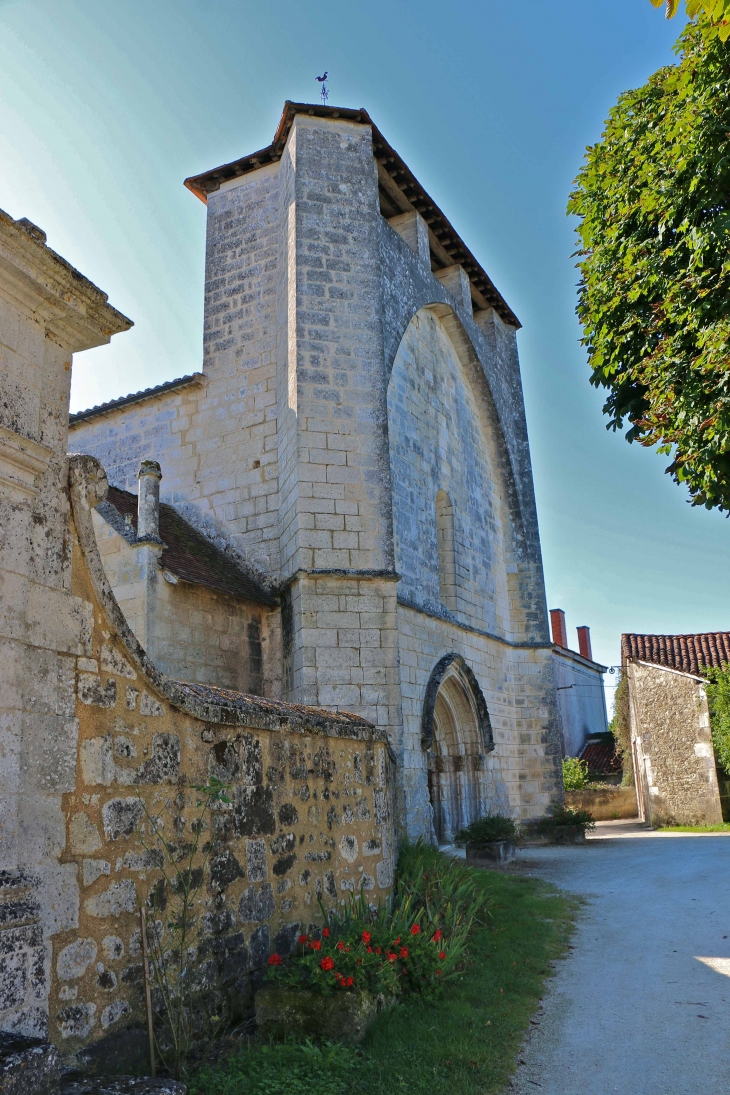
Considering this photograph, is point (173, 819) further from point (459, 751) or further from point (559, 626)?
point (559, 626)

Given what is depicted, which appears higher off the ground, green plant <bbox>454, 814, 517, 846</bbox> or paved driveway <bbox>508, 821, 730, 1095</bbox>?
green plant <bbox>454, 814, 517, 846</bbox>

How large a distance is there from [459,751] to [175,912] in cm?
1059

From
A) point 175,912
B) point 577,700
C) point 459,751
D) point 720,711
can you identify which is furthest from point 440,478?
point 577,700

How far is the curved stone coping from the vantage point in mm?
3285

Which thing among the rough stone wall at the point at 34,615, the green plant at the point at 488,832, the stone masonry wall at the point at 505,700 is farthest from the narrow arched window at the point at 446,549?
the rough stone wall at the point at 34,615

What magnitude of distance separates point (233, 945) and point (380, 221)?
1078 centimetres

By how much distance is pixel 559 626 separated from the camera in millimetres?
29453

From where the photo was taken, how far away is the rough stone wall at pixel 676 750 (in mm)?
15836

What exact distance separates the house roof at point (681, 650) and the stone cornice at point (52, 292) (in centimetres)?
1562

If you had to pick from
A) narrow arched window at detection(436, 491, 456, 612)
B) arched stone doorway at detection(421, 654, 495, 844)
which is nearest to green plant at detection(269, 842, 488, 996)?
arched stone doorway at detection(421, 654, 495, 844)

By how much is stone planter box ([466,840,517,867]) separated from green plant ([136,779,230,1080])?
7.82m

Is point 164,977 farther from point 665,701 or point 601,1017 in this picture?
point 665,701

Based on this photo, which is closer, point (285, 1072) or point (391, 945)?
point (285, 1072)

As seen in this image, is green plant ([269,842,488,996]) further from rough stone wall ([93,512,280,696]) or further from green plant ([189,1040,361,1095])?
rough stone wall ([93,512,280,696])
